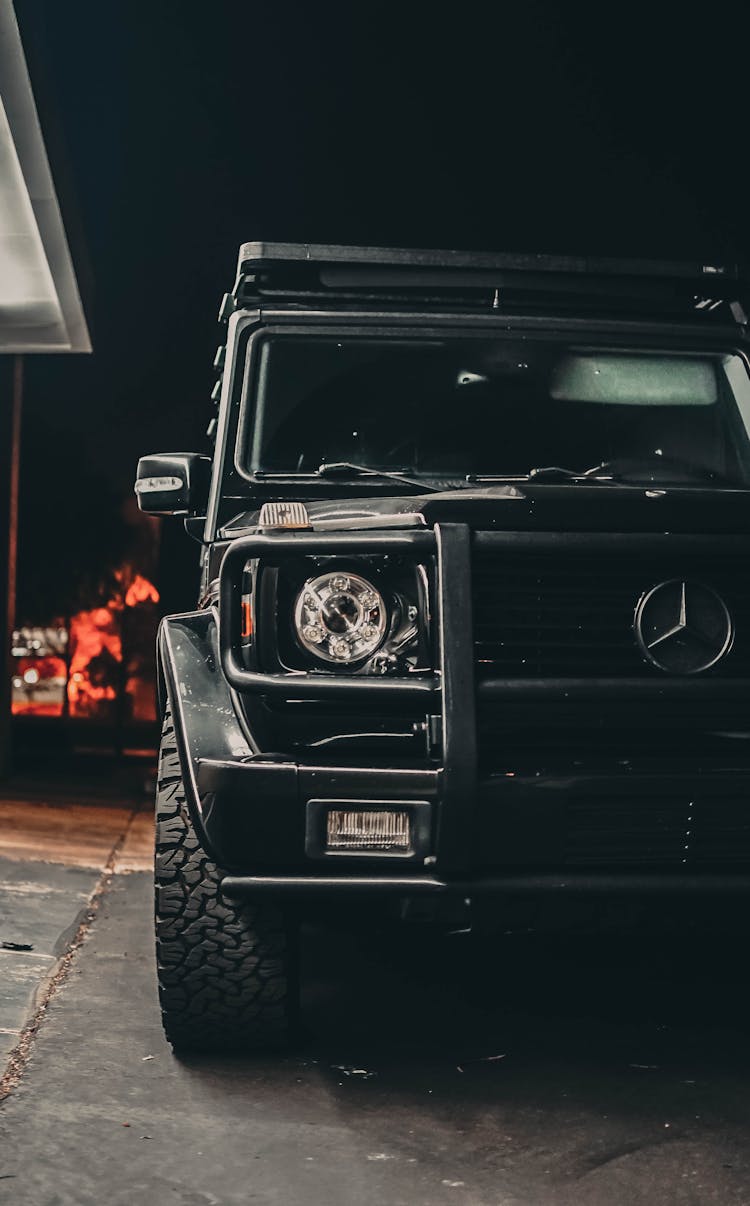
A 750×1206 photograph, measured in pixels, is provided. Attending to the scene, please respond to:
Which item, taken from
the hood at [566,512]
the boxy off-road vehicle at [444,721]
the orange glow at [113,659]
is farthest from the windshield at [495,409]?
the orange glow at [113,659]

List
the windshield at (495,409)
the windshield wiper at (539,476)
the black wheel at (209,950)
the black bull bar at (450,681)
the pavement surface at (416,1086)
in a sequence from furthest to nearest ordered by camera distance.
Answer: the windshield at (495,409)
the windshield wiper at (539,476)
the black wheel at (209,950)
the black bull bar at (450,681)
the pavement surface at (416,1086)

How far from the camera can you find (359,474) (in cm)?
442

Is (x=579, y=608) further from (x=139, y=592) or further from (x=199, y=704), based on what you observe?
(x=139, y=592)

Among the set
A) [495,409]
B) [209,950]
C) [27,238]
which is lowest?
[209,950]

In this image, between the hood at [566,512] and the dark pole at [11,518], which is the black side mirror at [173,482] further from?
the dark pole at [11,518]

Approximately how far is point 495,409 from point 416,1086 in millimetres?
2223

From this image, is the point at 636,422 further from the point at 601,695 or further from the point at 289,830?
the point at 289,830

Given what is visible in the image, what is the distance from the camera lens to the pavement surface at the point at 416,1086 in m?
3.12

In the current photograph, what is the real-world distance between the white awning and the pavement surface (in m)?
6.06

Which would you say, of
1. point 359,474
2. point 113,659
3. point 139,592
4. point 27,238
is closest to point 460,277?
point 359,474

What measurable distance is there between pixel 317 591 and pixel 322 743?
0.40 m

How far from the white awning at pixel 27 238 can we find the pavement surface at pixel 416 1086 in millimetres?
6062

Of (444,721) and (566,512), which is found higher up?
(566,512)

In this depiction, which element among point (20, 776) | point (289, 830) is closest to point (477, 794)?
point (289, 830)
